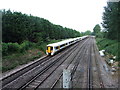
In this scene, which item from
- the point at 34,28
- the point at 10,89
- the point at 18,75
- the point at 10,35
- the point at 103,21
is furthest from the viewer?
the point at 103,21

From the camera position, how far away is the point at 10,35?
802 inches

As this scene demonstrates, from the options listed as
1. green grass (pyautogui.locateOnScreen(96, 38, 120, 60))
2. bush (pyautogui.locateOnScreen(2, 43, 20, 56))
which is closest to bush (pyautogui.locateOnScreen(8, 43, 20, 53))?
bush (pyautogui.locateOnScreen(2, 43, 20, 56))

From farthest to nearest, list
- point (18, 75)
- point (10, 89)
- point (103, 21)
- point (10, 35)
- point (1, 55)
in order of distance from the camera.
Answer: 1. point (103, 21)
2. point (10, 35)
3. point (1, 55)
4. point (18, 75)
5. point (10, 89)

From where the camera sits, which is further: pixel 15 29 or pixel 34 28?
pixel 34 28

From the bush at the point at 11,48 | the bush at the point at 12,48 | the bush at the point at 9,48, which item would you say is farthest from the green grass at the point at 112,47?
the bush at the point at 9,48

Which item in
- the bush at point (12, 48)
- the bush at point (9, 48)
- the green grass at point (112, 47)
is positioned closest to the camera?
the bush at point (9, 48)

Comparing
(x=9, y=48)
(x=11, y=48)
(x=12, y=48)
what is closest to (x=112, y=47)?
(x=12, y=48)

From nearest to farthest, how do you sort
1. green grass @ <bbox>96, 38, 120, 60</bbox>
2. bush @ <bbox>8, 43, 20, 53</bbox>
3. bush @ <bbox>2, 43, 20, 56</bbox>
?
1. bush @ <bbox>2, 43, 20, 56</bbox>
2. bush @ <bbox>8, 43, 20, 53</bbox>
3. green grass @ <bbox>96, 38, 120, 60</bbox>

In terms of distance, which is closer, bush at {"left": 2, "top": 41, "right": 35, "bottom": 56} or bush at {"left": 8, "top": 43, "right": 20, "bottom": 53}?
bush at {"left": 2, "top": 41, "right": 35, "bottom": 56}

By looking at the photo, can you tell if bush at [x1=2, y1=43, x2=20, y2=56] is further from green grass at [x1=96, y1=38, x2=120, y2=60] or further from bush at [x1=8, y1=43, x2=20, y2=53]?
green grass at [x1=96, y1=38, x2=120, y2=60]

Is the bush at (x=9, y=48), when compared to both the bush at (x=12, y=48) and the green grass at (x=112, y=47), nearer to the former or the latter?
the bush at (x=12, y=48)

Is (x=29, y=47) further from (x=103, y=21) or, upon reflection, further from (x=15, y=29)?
(x=103, y=21)

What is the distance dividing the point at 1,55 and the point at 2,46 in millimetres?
1198

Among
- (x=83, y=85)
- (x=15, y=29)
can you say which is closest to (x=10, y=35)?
(x=15, y=29)
